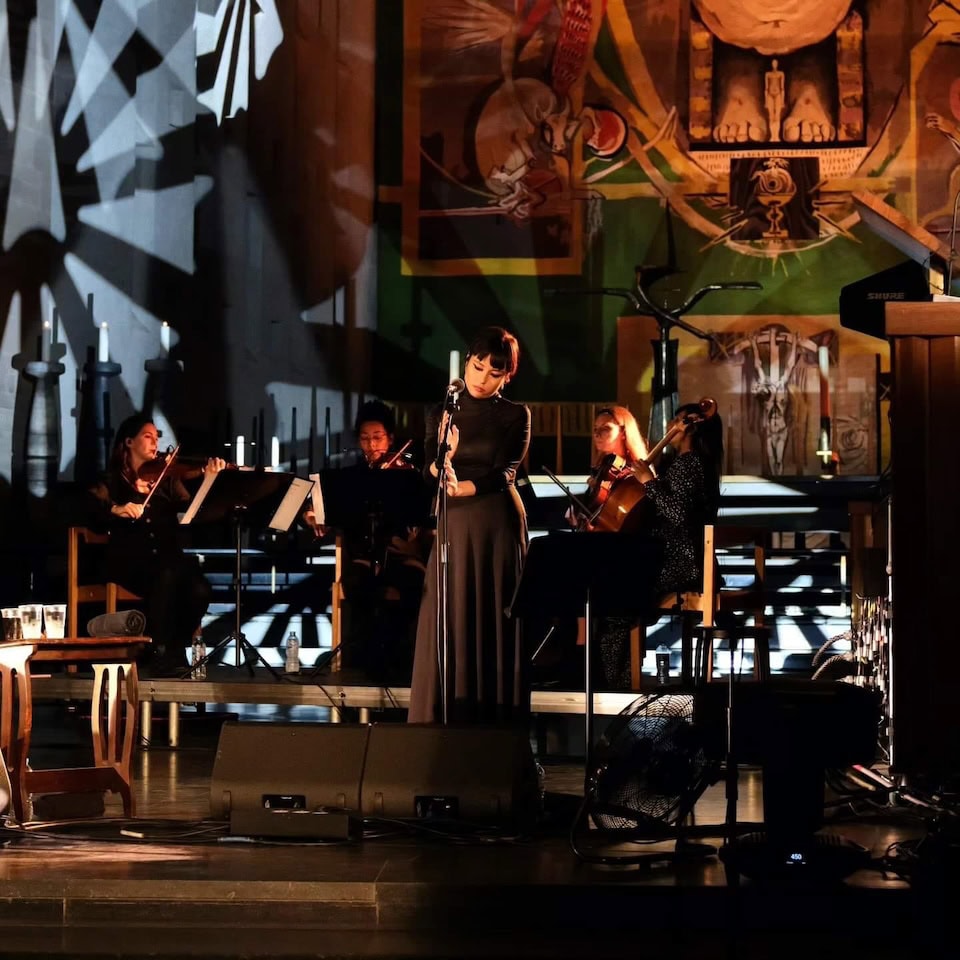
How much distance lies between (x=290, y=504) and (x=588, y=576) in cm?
265

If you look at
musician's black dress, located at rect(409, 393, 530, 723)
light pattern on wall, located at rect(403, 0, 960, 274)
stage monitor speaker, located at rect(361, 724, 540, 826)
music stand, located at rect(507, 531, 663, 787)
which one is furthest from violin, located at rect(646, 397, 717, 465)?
light pattern on wall, located at rect(403, 0, 960, 274)

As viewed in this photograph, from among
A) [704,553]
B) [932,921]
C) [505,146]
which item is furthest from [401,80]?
[932,921]

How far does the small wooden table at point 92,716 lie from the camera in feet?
15.0

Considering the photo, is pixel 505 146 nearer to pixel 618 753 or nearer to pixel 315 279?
pixel 315 279

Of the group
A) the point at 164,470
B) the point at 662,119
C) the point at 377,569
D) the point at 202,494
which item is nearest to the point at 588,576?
the point at 202,494

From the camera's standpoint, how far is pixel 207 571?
9172 millimetres

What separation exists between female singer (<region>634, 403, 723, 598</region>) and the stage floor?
90.2 inches

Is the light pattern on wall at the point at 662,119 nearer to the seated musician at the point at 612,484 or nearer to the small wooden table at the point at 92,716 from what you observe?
the seated musician at the point at 612,484

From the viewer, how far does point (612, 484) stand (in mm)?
6539

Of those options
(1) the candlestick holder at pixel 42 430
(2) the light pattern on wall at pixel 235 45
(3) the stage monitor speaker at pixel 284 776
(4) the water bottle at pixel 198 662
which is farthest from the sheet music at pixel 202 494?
(2) the light pattern on wall at pixel 235 45

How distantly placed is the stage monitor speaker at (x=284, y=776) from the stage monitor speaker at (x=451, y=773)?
0.06 m

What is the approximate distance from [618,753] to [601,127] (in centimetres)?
985

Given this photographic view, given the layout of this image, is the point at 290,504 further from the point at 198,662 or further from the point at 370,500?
the point at 198,662

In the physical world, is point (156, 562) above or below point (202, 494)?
below
